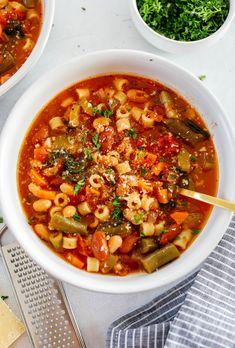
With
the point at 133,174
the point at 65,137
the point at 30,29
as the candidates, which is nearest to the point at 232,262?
the point at 133,174

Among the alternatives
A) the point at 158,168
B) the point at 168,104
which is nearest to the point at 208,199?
the point at 158,168

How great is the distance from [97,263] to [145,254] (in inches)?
13.9

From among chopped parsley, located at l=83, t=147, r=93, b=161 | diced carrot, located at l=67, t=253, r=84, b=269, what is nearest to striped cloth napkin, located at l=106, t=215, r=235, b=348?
diced carrot, located at l=67, t=253, r=84, b=269

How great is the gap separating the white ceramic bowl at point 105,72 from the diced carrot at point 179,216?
177 millimetres

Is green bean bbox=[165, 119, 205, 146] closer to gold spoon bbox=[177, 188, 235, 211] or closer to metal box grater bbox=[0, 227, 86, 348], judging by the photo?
gold spoon bbox=[177, 188, 235, 211]

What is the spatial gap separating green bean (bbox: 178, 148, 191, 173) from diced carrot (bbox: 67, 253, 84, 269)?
101 cm

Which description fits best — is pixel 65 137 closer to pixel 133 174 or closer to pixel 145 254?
pixel 133 174

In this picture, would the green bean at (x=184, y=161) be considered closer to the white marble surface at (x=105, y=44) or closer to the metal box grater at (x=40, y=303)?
the white marble surface at (x=105, y=44)

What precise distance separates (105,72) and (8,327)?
2083 mm

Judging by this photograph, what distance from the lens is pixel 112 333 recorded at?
5000 millimetres

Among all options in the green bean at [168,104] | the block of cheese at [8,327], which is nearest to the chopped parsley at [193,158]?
the green bean at [168,104]

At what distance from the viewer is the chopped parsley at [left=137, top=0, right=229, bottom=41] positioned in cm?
523

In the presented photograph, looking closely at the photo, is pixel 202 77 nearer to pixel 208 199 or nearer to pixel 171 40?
pixel 171 40

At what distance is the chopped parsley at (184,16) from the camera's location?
5.23m
